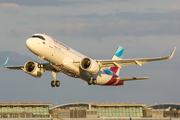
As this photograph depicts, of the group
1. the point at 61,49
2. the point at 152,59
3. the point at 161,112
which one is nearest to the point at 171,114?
the point at 161,112

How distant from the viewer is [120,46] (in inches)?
2677

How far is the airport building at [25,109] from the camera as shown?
301 ft

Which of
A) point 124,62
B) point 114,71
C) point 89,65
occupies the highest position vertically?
point 114,71

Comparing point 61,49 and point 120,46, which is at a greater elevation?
point 120,46

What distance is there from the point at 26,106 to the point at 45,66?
158 ft

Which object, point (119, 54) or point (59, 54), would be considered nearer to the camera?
point (59, 54)

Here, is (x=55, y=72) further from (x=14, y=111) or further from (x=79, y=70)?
(x=14, y=111)

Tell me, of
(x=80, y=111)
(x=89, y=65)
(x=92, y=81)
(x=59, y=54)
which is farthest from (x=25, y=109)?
(x=59, y=54)

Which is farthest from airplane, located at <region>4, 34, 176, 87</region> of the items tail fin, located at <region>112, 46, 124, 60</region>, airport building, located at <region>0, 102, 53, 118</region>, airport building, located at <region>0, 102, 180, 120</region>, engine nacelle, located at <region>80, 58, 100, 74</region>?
airport building, located at <region>0, 102, 53, 118</region>

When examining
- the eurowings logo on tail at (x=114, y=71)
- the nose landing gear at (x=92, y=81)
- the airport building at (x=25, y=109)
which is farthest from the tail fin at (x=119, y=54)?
the airport building at (x=25, y=109)

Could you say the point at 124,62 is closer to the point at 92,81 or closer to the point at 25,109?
the point at 92,81

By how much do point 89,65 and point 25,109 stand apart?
174ft

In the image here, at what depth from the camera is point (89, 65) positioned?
4972cm

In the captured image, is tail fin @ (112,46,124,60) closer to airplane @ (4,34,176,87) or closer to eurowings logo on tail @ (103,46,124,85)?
eurowings logo on tail @ (103,46,124,85)
